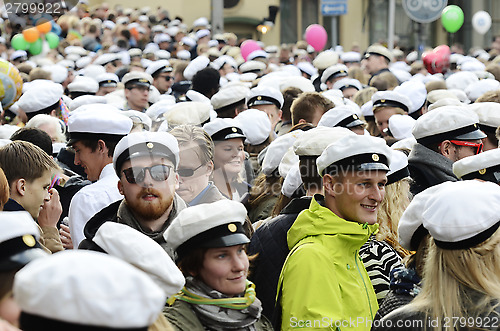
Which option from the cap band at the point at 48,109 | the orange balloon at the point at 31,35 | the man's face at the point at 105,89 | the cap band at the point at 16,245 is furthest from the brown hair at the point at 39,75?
the cap band at the point at 16,245

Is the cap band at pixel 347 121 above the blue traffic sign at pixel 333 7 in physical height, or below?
above

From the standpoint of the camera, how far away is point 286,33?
3350 centimetres

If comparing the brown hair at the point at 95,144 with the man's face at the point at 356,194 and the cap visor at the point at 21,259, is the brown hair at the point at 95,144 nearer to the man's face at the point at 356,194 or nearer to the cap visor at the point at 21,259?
the man's face at the point at 356,194

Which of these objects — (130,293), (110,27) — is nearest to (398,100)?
(130,293)

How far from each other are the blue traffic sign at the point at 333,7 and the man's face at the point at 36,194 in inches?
590

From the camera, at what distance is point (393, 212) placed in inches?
183

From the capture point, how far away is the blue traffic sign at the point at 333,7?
1888cm

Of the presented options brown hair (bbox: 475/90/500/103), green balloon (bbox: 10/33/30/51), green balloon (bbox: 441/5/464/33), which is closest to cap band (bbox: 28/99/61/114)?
brown hair (bbox: 475/90/500/103)

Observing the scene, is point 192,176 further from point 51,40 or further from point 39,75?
point 51,40

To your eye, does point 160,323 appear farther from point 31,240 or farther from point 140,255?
point 31,240

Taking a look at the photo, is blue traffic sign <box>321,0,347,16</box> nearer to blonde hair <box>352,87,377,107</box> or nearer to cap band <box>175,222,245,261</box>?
blonde hair <box>352,87,377,107</box>

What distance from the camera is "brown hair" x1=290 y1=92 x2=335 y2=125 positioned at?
7.02 m

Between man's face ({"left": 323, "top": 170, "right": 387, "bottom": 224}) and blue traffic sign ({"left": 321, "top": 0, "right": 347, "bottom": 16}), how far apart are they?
15.4 metres

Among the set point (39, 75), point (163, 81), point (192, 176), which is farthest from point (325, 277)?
point (163, 81)
